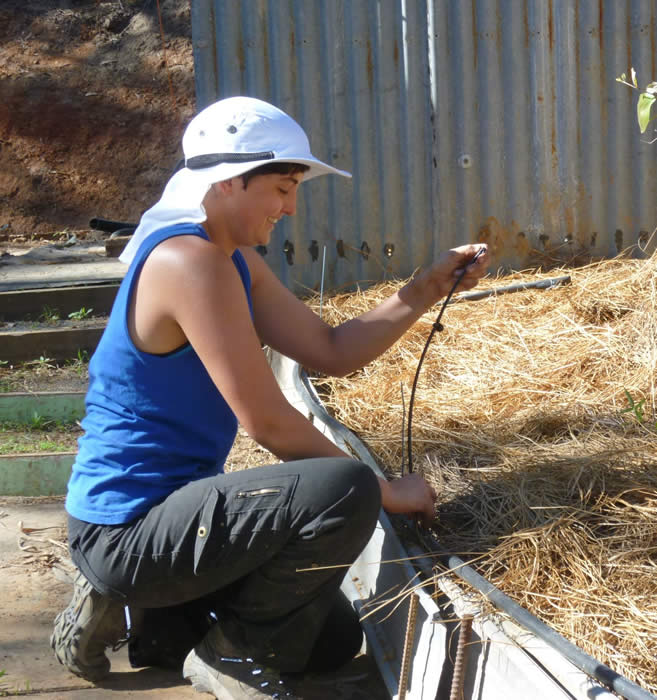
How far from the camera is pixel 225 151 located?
211 centimetres

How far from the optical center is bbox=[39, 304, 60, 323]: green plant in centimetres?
509

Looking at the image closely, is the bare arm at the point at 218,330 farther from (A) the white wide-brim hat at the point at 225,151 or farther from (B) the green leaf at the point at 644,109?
(B) the green leaf at the point at 644,109

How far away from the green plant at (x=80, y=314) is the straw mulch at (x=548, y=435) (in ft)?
4.24

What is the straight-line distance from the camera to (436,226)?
489cm

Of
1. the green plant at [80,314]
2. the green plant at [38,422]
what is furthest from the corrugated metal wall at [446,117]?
the green plant at [38,422]

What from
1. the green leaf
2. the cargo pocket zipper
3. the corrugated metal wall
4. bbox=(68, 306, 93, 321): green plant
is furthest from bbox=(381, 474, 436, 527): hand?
bbox=(68, 306, 93, 321): green plant

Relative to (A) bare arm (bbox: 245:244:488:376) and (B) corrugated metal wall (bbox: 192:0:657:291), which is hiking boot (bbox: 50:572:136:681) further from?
(B) corrugated metal wall (bbox: 192:0:657:291)

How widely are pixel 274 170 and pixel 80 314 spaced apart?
3.21 m

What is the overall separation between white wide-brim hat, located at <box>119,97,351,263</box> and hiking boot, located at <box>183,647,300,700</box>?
37.6 inches

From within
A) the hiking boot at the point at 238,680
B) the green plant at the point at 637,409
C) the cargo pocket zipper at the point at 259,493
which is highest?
the cargo pocket zipper at the point at 259,493

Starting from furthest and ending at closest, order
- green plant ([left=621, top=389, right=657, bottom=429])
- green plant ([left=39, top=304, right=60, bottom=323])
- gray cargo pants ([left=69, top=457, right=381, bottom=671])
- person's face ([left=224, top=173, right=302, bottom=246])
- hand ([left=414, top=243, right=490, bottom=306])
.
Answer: green plant ([left=39, top=304, right=60, bottom=323])
green plant ([left=621, top=389, right=657, bottom=429])
hand ([left=414, top=243, right=490, bottom=306])
person's face ([left=224, top=173, right=302, bottom=246])
gray cargo pants ([left=69, top=457, right=381, bottom=671])

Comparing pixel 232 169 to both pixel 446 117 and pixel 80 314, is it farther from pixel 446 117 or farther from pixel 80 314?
pixel 80 314

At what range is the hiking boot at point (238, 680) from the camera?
2113mm

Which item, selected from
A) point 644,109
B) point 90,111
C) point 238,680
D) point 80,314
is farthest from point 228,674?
point 90,111
